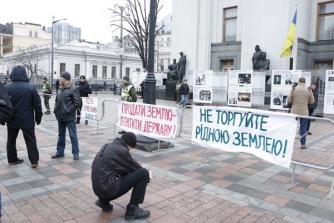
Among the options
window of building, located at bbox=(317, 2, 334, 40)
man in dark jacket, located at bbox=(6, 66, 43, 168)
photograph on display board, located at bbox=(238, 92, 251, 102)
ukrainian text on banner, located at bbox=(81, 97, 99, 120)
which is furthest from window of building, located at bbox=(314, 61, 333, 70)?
man in dark jacket, located at bbox=(6, 66, 43, 168)

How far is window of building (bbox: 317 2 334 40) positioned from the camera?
19.9 m

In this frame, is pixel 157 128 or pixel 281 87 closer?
pixel 157 128

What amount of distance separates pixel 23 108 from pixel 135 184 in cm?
303

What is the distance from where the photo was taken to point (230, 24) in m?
23.4

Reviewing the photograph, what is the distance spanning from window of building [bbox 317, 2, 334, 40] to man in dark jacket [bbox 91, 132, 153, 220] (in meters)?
20.6

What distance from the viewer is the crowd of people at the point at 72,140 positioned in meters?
3.60

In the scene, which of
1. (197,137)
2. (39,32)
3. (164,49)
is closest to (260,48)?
(197,137)

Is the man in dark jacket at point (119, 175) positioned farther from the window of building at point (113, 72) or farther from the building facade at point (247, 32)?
the window of building at point (113, 72)

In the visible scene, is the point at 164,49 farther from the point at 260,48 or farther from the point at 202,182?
the point at 202,182

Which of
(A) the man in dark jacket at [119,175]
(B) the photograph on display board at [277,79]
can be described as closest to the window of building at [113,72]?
(B) the photograph on display board at [277,79]

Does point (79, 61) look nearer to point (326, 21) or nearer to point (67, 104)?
point (326, 21)

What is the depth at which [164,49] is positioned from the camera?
76.2 m

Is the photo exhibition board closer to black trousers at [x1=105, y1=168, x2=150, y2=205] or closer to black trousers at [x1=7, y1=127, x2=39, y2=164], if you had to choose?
black trousers at [x1=7, y1=127, x2=39, y2=164]

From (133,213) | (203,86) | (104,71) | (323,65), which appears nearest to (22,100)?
(133,213)
